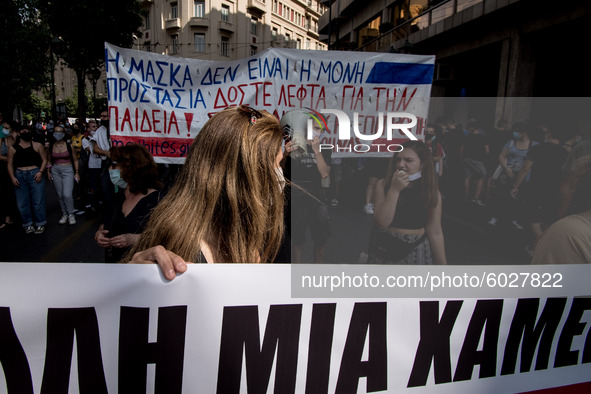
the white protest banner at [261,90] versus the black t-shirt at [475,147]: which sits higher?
the white protest banner at [261,90]

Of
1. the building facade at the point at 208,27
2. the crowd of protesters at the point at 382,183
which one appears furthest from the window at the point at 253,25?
the crowd of protesters at the point at 382,183

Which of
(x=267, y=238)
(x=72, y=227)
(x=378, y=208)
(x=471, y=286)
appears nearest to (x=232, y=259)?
(x=267, y=238)

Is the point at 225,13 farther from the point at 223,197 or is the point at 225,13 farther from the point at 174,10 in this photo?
the point at 223,197

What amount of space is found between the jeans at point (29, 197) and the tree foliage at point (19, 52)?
586 inches

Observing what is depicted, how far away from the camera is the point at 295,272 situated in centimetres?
142

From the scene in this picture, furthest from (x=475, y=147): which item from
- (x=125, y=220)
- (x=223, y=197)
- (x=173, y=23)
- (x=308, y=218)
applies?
(x=173, y=23)

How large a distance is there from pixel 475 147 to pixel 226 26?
44.8m

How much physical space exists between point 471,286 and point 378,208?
60.9 inches

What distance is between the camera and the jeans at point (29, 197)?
6.05 meters

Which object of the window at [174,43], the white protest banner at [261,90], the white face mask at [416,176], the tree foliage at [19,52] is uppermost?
the window at [174,43]

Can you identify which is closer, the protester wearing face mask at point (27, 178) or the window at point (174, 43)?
the protester wearing face mask at point (27, 178)

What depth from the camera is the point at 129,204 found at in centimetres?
293

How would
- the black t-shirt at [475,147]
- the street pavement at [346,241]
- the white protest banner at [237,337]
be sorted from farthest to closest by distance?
the black t-shirt at [475,147], the street pavement at [346,241], the white protest banner at [237,337]

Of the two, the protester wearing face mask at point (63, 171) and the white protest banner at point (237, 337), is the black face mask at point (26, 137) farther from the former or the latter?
the white protest banner at point (237, 337)
